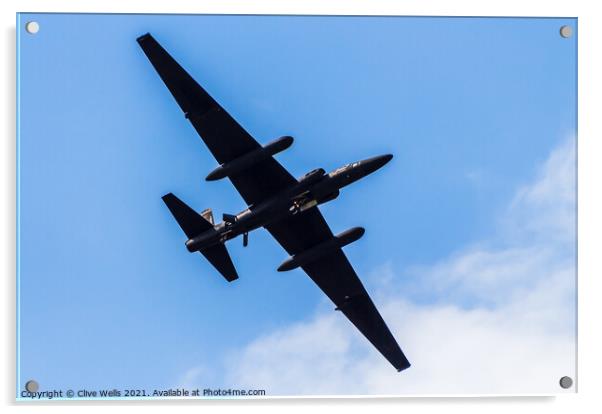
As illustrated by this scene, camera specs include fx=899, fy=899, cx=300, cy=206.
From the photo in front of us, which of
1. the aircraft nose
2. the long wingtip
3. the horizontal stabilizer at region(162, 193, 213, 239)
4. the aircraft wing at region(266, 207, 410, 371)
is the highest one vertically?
the long wingtip

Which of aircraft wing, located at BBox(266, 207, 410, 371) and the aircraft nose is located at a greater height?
the aircraft nose

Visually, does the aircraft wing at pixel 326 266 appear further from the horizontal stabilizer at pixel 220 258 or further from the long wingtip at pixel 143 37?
the long wingtip at pixel 143 37

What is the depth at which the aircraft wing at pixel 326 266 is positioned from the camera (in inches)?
719

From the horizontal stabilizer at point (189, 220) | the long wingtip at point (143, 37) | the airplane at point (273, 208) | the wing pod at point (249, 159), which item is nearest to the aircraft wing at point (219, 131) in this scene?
the airplane at point (273, 208)

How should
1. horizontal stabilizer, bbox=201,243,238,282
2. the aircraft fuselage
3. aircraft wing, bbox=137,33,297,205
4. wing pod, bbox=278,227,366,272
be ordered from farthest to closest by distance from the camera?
wing pod, bbox=278,227,366,272 < horizontal stabilizer, bbox=201,243,238,282 < the aircraft fuselage < aircraft wing, bbox=137,33,297,205

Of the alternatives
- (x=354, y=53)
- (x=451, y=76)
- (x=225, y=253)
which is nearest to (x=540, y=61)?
(x=451, y=76)

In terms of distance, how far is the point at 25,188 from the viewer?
559 inches

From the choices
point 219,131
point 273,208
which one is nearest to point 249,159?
point 219,131

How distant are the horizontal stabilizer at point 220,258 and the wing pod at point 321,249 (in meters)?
1.00

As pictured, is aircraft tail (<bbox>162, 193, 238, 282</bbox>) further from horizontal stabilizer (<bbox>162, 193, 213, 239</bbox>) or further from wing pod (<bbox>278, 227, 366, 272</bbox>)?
wing pod (<bbox>278, 227, 366, 272</bbox>)

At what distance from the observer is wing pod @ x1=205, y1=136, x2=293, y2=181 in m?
15.6

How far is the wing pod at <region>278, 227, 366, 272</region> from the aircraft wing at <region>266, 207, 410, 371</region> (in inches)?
8.2

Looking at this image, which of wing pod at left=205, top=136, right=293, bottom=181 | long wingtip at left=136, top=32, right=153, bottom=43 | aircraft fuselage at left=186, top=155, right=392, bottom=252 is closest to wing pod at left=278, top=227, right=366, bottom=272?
aircraft fuselage at left=186, top=155, right=392, bottom=252
